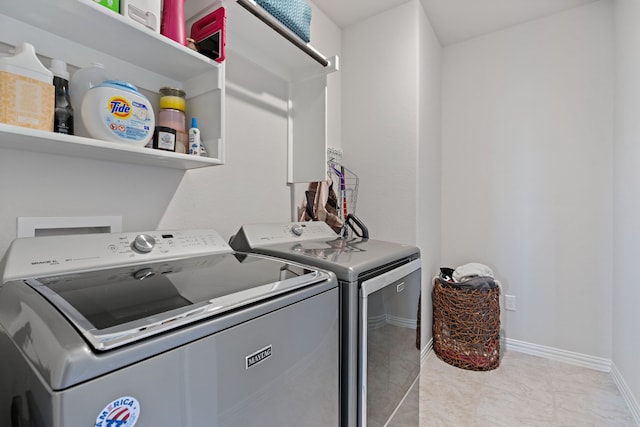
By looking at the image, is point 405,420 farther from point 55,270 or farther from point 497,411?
point 55,270

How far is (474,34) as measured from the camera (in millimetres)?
2691

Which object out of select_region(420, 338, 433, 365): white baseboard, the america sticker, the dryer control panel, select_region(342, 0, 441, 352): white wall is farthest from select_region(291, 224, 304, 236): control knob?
select_region(420, 338, 433, 365): white baseboard

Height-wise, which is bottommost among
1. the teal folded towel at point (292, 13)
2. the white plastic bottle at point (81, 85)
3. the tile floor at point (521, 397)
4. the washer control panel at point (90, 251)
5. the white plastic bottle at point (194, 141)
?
the tile floor at point (521, 397)

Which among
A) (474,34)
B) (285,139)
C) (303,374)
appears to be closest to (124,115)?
(303,374)

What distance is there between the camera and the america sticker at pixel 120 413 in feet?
1.57

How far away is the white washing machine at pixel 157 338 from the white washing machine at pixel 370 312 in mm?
75

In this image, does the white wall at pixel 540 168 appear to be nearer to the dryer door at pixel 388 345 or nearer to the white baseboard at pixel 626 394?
the white baseboard at pixel 626 394

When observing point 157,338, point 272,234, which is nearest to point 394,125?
point 272,234

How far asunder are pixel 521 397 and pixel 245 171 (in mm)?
2194

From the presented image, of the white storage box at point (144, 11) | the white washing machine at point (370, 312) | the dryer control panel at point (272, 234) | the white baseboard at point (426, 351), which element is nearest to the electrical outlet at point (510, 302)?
the white baseboard at point (426, 351)

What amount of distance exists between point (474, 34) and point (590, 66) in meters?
0.90

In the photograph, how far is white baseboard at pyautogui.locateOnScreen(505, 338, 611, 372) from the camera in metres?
2.28

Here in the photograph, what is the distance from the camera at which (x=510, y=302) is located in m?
2.60

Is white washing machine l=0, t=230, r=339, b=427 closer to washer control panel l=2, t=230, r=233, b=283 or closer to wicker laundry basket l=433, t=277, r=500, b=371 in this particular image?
washer control panel l=2, t=230, r=233, b=283
